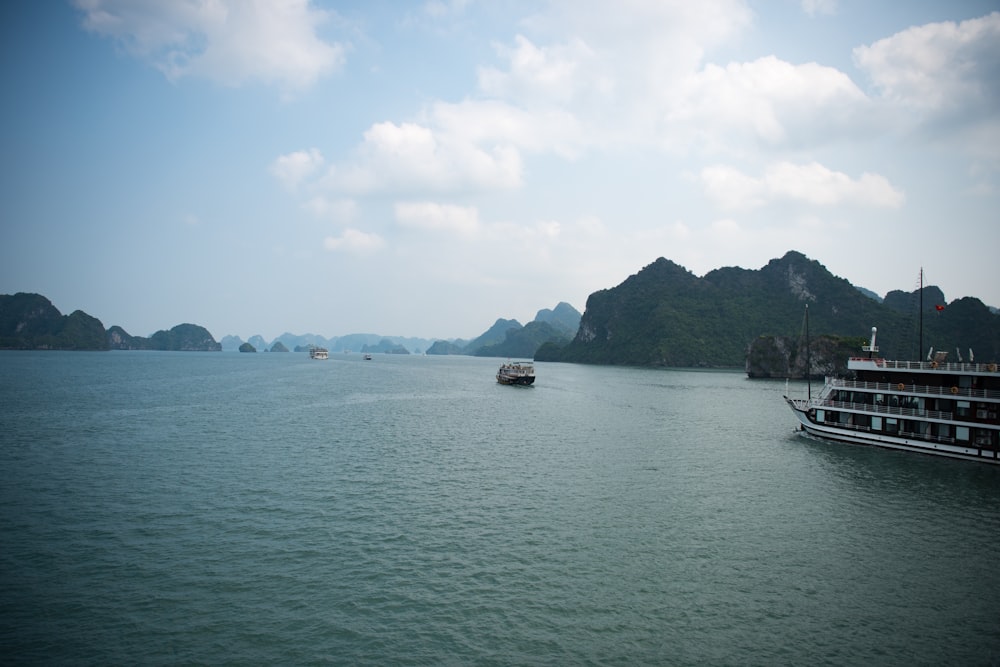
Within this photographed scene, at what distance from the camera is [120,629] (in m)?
18.2

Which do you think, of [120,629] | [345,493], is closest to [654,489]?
[345,493]

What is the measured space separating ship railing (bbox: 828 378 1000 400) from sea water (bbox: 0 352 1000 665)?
6878 millimetres

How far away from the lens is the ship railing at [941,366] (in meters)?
46.3

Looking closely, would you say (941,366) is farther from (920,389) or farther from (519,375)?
(519,375)

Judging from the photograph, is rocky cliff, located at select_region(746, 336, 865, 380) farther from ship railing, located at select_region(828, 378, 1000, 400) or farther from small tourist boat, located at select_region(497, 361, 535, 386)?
ship railing, located at select_region(828, 378, 1000, 400)

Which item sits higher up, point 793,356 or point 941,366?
point 793,356

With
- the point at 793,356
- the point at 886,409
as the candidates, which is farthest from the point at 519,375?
the point at 793,356

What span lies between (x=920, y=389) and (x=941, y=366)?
2782 millimetres

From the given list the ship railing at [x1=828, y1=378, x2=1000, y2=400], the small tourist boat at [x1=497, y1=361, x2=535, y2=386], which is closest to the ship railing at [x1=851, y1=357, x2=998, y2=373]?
the ship railing at [x1=828, y1=378, x2=1000, y2=400]

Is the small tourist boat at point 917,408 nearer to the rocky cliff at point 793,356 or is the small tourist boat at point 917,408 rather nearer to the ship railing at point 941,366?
the ship railing at point 941,366

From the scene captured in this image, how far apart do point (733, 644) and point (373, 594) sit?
1377 centimetres

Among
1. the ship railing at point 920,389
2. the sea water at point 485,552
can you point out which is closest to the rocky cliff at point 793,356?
the ship railing at point 920,389

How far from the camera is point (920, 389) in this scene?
164 ft

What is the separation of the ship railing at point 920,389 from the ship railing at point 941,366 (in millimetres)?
1666
